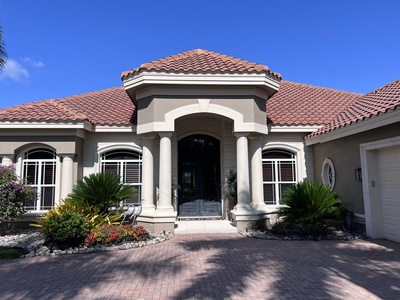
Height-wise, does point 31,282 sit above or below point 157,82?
below

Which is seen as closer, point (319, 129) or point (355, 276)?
point (355, 276)

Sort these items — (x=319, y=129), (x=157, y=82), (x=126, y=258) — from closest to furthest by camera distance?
(x=126, y=258) < (x=157, y=82) < (x=319, y=129)

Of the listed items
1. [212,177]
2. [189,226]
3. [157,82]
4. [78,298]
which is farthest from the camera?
[212,177]

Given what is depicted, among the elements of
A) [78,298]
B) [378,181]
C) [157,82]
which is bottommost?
[78,298]

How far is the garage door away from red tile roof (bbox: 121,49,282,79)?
4669mm

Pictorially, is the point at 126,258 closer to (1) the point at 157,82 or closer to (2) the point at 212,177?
(1) the point at 157,82

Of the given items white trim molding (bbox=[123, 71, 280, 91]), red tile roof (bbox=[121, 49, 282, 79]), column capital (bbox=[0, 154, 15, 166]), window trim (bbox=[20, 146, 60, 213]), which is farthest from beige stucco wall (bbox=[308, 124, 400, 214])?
column capital (bbox=[0, 154, 15, 166])

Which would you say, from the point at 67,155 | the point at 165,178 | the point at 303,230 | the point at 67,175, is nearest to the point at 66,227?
the point at 165,178

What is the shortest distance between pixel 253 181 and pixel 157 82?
5.11 m

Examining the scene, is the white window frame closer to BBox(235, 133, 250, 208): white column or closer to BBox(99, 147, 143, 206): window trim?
BBox(99, 147, 143, 206): window trim

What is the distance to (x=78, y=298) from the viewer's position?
188 inches

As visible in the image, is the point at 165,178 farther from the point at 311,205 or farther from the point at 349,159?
the point at 349,159

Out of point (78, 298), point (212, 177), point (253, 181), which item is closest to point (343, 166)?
point (253, 181)

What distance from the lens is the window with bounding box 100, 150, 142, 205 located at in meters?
12.3
